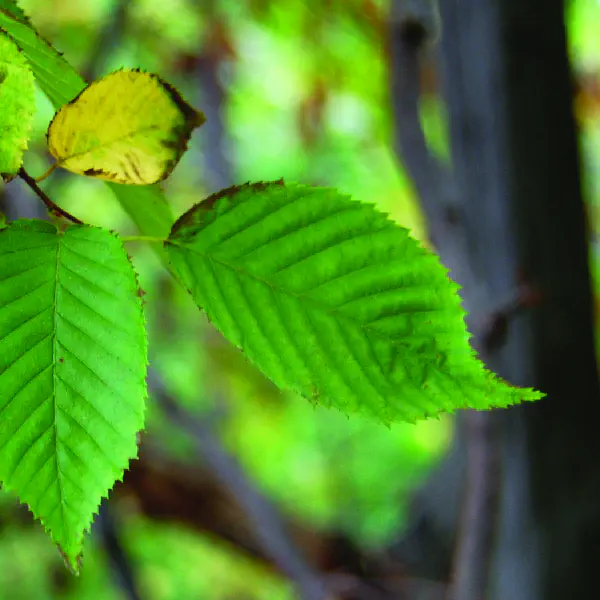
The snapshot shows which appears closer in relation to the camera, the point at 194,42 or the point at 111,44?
the point at 111,44

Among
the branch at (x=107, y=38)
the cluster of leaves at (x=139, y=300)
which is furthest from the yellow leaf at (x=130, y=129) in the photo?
the branch at (x=107, y=38)

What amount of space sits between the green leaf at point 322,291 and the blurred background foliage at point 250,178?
771mm

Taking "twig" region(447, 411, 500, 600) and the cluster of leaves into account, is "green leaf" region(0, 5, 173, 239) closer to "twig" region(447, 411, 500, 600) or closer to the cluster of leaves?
the cluster of leaves

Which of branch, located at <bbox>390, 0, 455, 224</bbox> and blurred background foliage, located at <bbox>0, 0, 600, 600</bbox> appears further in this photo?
blurred background foliage, located at <bbox>0, 0, 600, 600</bbox>

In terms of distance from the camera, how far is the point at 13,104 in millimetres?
258

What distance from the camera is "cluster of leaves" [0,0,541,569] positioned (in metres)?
0.27

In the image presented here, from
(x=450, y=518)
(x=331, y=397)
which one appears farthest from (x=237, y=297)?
(x=450, y=518)

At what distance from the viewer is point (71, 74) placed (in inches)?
11.8

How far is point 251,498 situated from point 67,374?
3.52 ft

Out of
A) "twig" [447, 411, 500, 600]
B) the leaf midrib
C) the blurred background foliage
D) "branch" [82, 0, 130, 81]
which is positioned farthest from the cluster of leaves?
"branch" [82, 0, 130, 81]

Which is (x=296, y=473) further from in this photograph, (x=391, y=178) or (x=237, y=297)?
(x=237, y=297)

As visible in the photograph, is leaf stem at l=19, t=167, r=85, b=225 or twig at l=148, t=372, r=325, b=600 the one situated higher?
leaf stem at l=19, t=167, r=85, b=225

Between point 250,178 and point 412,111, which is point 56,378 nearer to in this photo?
point 412,111

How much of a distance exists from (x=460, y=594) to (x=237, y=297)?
29.5 inches
